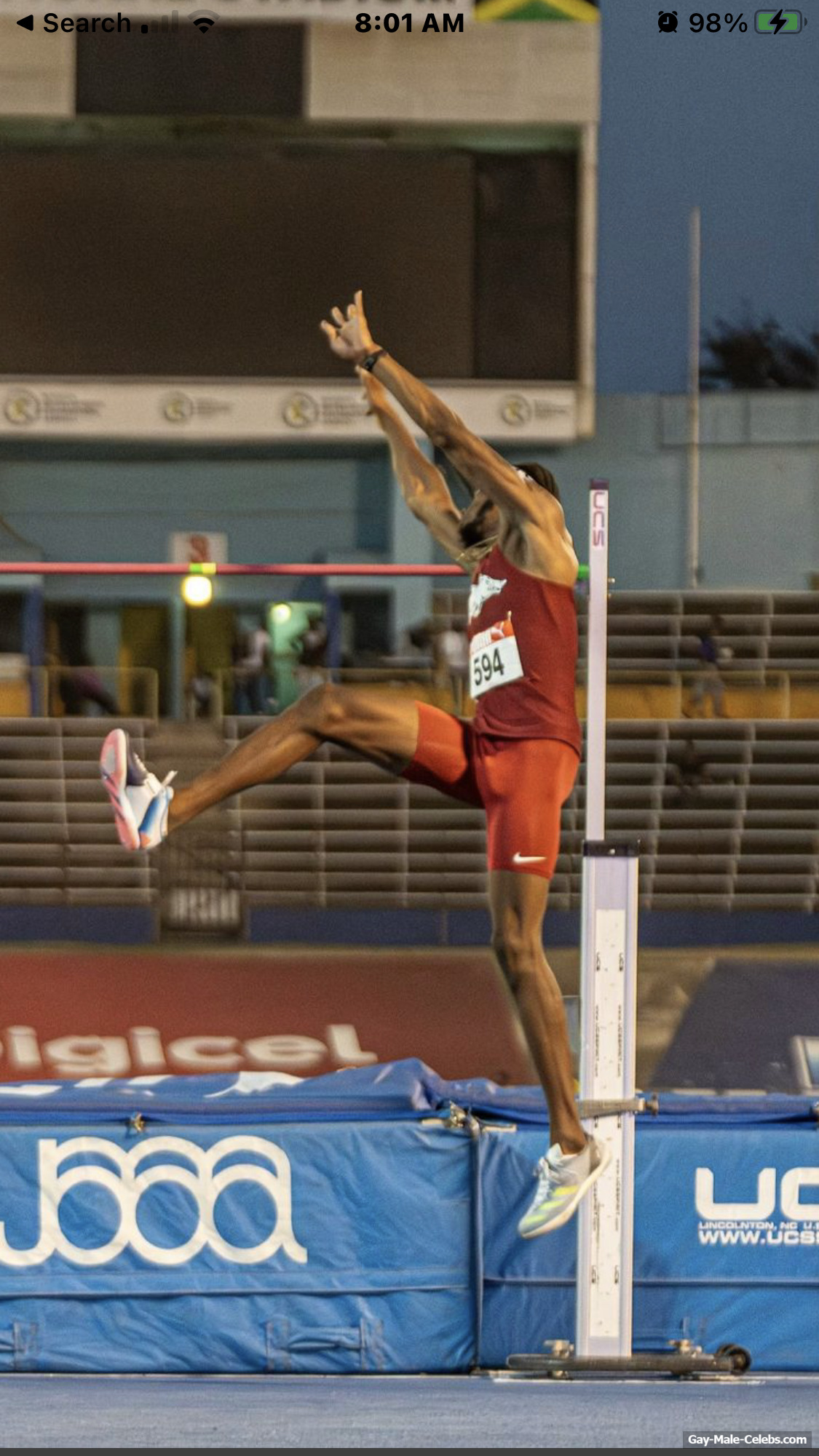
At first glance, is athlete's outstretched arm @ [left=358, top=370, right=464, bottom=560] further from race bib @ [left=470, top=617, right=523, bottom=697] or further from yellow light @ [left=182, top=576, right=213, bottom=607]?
yellow light @ [left=182, top=576, right=213, bottom=607]

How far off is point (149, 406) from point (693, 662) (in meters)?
6.12

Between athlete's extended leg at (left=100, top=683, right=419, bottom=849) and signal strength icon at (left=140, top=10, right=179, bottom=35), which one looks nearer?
athlete's extended leg at (left=100, top=683, right=419, bottom=849)

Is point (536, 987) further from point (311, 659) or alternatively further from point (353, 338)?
point (311, 659)

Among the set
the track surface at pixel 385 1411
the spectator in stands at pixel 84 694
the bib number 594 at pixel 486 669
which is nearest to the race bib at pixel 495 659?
the bib number 594 at pixel 486 669

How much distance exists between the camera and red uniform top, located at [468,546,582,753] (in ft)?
10.4

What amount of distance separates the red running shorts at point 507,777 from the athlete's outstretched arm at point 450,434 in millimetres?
400

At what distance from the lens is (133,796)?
3.02m

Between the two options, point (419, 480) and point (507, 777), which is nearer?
point (507, 777)

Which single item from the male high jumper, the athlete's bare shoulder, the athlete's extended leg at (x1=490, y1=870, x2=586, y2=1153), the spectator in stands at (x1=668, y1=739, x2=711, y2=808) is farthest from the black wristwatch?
the spectator in stands at (x1=668, y1=739, x2=711, y2=808)

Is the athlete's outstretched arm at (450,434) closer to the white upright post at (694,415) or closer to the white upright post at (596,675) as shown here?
the white upright post at (596,675)

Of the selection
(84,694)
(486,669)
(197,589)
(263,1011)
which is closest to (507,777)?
(486,669)

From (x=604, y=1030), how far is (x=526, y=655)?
68 centimetres

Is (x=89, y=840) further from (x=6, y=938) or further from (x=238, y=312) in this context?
(x=238, y=312)

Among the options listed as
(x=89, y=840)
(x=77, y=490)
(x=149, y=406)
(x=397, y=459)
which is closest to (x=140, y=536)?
(x=77, y=490)
